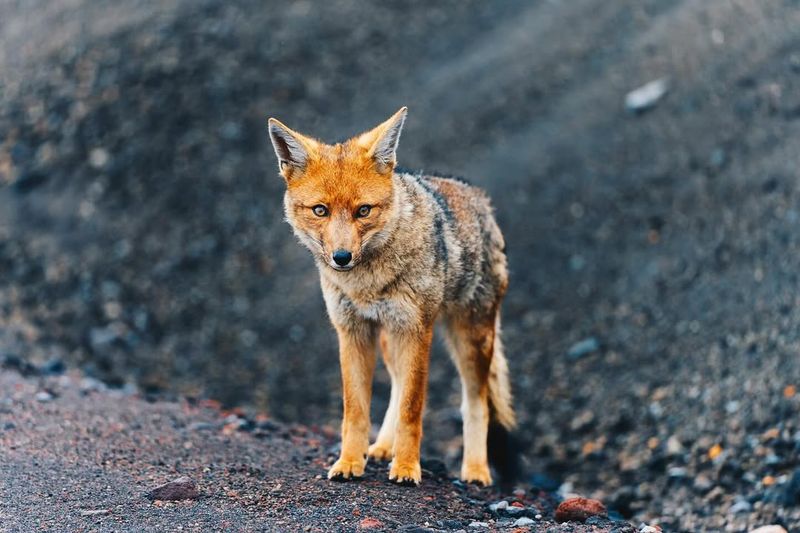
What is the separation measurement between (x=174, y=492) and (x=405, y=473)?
4.59 feet

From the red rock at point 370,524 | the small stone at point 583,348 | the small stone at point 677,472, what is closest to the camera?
the red rock at point 370,524

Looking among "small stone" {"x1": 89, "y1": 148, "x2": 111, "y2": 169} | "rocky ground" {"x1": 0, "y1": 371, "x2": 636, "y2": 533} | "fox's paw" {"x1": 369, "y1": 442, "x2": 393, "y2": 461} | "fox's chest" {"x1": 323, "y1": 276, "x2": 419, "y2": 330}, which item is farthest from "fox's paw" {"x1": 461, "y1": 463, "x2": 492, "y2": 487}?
"small stone" {"x1": 89, "y1": 148, "x2": 111, "y2": 169}

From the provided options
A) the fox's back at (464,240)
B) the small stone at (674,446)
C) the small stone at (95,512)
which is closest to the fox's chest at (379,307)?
the fox's back at (464,240)

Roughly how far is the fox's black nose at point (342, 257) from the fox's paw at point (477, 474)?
6.71 feet

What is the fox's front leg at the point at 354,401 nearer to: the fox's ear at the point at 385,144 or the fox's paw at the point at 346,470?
the fox's paw at the point at 346,470

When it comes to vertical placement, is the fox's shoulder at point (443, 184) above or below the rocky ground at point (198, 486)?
above

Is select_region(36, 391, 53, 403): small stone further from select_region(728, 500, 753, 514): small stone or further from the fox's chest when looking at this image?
select_region(728, 500, 753, 514): small stone

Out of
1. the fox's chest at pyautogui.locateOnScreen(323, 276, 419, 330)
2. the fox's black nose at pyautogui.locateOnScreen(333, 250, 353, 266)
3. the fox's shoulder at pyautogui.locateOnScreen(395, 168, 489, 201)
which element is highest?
the fox's shoulder at pyautogui.locateOnScreen(395, 168, 489, 201)

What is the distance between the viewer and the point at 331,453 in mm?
7055

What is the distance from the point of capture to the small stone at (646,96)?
483 inches

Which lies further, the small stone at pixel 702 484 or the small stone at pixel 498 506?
the small stone at pixel 702 484

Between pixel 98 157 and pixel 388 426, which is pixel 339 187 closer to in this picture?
pixel 388 426

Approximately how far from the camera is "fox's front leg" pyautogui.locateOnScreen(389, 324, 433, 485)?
6023mm

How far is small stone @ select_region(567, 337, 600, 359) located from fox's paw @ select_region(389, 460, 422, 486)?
438 cm
